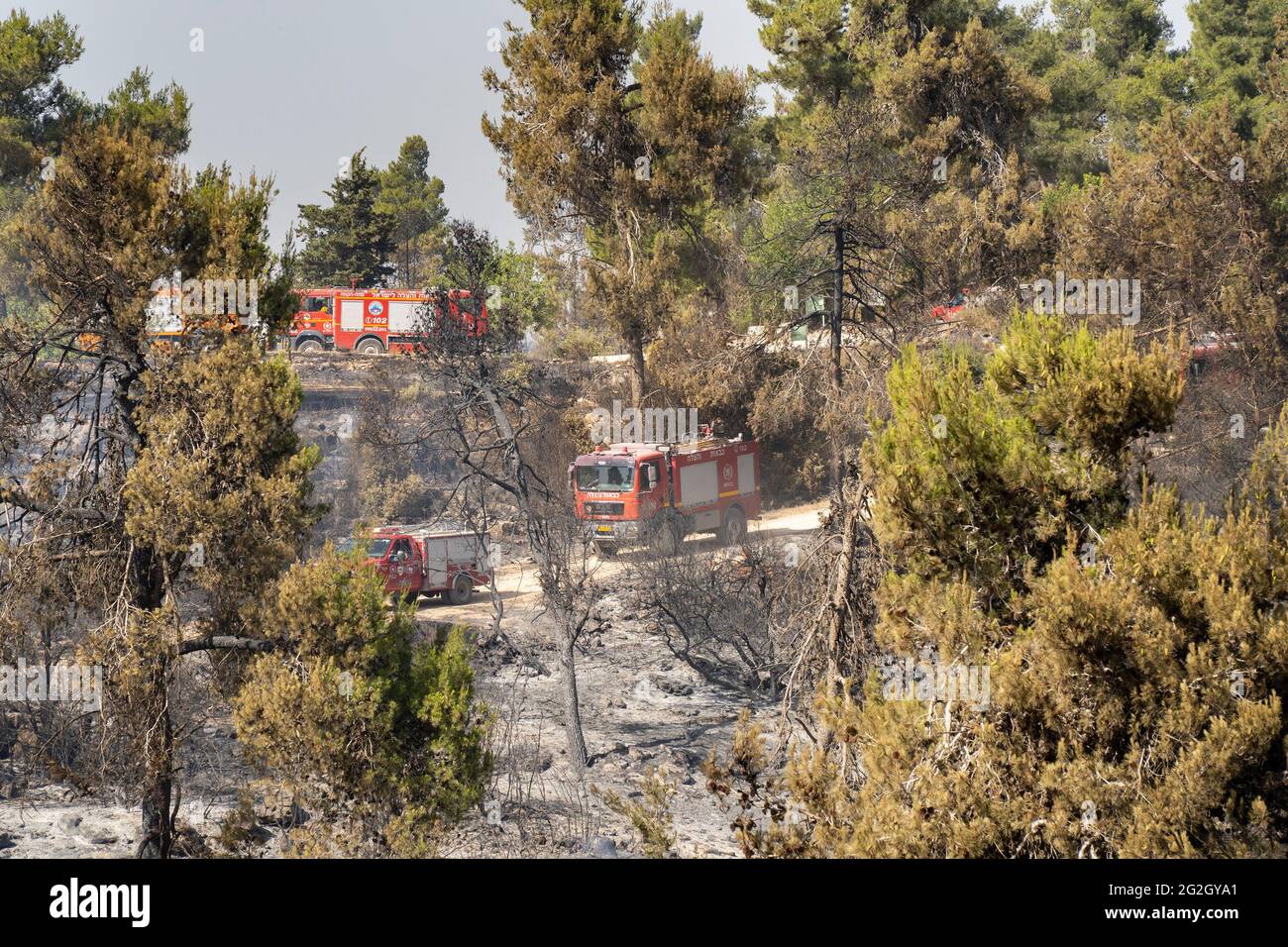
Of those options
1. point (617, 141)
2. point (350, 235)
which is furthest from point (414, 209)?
point (617, 141)

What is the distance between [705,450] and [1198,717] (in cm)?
2405

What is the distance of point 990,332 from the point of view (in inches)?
1216

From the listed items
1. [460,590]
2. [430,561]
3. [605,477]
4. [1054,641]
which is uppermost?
[605,477]

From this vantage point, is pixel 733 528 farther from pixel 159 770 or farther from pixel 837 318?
pixel 159 770

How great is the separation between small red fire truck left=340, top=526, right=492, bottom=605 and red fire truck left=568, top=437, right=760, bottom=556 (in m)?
3.00

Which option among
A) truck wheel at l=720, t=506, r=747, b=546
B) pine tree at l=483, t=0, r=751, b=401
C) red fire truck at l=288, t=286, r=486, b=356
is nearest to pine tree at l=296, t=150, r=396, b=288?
red fire truck at l=288, t=286, r=486, b=356

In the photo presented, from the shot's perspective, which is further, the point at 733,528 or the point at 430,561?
the point at 733,528

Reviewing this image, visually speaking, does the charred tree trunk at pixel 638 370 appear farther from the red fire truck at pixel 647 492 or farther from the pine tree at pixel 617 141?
the red fire truck at pixel 647 492

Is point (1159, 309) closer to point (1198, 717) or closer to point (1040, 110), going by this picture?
point (1040, 110)

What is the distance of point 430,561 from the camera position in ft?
93.8

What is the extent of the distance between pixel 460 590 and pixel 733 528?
24.7 ft

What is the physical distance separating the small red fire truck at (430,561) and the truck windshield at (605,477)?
9.92ft

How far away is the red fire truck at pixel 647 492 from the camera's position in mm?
30250
